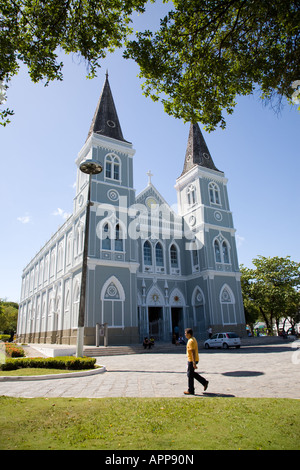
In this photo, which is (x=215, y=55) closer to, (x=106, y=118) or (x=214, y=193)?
(x=106, y=118)

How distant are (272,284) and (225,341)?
730 inches

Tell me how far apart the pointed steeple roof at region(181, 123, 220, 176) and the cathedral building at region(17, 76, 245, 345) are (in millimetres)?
140

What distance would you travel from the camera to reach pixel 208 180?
32.4 meters

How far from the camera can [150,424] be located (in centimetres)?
446

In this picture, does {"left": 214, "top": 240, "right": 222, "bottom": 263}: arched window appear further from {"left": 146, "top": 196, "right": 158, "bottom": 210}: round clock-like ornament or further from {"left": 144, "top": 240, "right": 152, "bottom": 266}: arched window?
{"left": 146, "top": 196, "right": 158, "bottom": 210}: round clock-like ornament

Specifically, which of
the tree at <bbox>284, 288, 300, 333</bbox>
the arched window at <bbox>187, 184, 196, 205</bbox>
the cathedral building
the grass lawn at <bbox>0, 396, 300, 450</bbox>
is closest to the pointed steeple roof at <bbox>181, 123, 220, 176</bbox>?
the cathedral building

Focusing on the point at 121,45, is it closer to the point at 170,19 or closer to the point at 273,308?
the point at 170,19

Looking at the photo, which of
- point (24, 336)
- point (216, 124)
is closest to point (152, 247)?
point (216, 124)

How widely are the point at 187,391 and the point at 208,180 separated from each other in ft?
90.4

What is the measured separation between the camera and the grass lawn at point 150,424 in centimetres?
374

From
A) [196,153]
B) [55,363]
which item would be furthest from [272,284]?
[55,363]

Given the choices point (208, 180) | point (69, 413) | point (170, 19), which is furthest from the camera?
point (208, 180)

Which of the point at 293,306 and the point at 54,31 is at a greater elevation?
the point at 54,31
